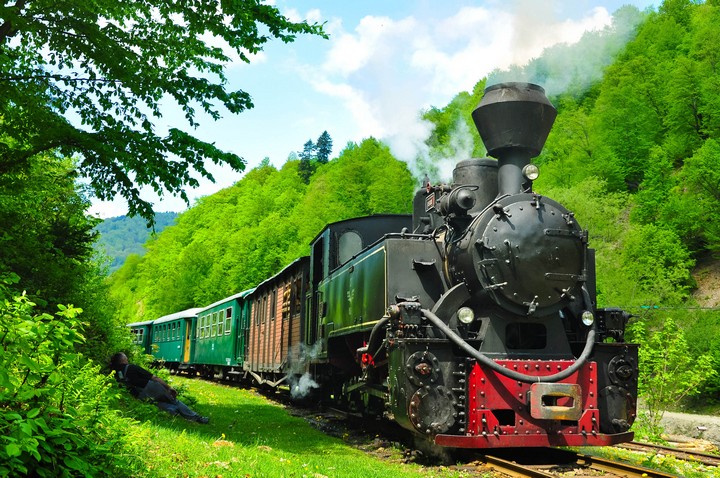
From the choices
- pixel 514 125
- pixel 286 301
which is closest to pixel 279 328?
pixel 286 301

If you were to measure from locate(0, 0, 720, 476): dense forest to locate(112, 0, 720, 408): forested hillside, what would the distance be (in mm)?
113

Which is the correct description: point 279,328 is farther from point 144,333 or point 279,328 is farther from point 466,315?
point 144,333

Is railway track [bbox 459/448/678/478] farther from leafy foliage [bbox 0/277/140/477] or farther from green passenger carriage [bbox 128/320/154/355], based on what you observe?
green passenger carriage [bbox 128/320/154/355]

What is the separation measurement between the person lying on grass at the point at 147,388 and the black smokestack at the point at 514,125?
5.86 metres

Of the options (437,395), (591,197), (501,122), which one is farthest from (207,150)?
(591,197)

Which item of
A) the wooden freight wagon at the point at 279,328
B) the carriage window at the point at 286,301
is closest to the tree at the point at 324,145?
the wooden freight wagon at the point at 279,328

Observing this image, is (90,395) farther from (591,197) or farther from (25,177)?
(591,197)

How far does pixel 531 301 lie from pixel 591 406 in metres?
1.26

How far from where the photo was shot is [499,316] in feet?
24.6

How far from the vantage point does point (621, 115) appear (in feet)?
124

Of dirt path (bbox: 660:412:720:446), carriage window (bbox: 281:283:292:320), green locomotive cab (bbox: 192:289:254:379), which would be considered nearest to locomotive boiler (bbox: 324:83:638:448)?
carriage window (bbox: 281:283:292:320)

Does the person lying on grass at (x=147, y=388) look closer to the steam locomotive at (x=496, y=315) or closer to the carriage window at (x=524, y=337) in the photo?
the steam locomotive at (x=496, y=315)

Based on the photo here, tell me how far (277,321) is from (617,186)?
1096 inches

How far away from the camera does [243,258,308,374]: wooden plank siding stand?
14.6 meters
